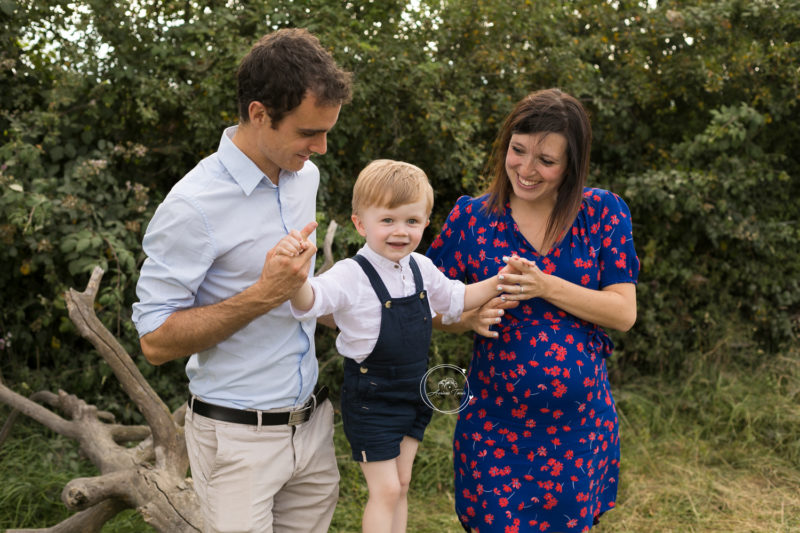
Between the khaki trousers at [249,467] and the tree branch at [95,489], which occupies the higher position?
the khaki trousers at [249,467]

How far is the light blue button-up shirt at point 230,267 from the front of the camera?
1.87 meters

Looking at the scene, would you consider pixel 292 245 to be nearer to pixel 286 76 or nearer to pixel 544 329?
pixel 286 76

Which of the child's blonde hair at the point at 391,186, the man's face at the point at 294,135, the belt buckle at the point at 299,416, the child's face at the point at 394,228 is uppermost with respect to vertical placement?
the man's face at the point at 294,135

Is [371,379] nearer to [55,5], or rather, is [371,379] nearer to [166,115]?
[166,115]

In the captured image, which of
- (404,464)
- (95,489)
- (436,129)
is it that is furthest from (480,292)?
(436,129)

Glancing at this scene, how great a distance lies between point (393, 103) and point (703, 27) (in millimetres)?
2304

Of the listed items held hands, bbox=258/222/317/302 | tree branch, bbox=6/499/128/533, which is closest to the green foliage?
tree branch, bbox=6/499/128/533

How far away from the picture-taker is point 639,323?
5641 millimetres

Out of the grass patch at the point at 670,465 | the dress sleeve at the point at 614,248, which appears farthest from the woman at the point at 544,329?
the grass patch at the point at 670,465

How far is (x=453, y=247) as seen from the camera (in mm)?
2527

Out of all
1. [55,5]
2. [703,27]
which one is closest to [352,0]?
[55,5]

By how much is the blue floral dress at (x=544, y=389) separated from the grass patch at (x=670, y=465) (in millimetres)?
1657

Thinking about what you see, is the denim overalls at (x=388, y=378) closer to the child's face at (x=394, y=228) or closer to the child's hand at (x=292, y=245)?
the child's face at (x=394, y=228)

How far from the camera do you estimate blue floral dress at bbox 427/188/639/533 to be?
7.82ft
